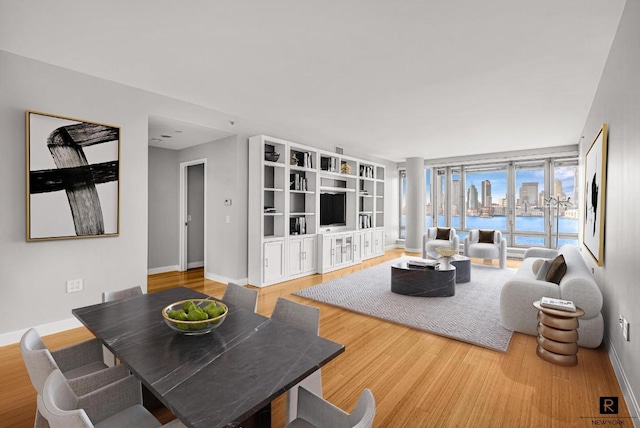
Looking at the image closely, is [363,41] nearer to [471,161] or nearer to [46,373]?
[46,373]

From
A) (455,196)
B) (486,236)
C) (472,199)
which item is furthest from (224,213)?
(472,199)

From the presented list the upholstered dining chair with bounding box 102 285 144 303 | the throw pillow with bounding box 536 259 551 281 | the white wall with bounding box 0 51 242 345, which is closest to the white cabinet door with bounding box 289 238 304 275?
the white wall with bounding box 0 51 242 345

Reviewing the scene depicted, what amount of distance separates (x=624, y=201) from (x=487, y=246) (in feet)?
14.9

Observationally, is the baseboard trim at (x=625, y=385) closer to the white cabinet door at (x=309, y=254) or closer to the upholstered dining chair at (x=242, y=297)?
the upholstered dining chair at (x=242, y=297)

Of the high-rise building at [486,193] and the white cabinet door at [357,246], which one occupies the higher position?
the high-rise building at [486,193]

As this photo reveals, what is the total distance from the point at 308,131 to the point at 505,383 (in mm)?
4676


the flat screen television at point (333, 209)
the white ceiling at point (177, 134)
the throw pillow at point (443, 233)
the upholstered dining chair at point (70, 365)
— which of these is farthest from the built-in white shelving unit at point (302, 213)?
the upholstered dining chair at point (70, 365)

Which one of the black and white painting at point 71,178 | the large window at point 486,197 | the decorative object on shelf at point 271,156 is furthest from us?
the large window at point 486,197

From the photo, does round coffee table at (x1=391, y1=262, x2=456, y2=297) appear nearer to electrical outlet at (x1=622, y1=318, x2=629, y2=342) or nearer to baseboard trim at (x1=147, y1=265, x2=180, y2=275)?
electrical outlet at (x1=622, y1=318, x2=629, y2=342)

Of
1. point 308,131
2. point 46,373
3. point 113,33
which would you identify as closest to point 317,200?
point 308,131

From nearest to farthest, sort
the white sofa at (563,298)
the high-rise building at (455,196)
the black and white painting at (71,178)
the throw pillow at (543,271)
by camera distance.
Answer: the white sofa at (563,298) → the black and white painting at (71,178) → the throw pillow at (543,271) → the high-rise building at (455,196)

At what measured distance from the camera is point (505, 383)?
7.48 feet

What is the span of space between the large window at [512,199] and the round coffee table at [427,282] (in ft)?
13.9

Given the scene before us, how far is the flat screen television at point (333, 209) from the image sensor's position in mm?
6371
